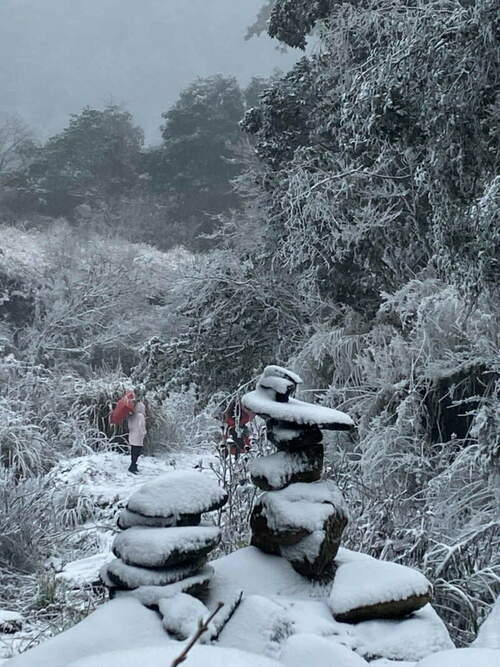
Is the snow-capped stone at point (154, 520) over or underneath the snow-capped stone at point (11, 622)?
over

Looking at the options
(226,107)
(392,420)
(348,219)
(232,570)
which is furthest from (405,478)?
(226,107)

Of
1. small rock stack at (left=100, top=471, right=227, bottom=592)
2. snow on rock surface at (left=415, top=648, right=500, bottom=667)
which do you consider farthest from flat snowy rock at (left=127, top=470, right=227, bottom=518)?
snow on rock surface at (left=415, top=648, right=500, bottom=667)

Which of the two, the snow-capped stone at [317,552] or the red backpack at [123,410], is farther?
the red backpack at [123,410]

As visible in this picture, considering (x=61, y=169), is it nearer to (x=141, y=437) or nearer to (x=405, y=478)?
(x=141, y=437)

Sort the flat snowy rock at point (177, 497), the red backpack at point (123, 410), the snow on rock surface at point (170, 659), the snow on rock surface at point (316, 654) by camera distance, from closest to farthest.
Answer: the snow on rock surface at point (170, 659)
the snow on rock surface at point (316, 654)
the flat snowy rock at point (177, 497)
the red backpack at point (123, 410)

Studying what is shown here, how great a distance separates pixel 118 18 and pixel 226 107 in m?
23.8

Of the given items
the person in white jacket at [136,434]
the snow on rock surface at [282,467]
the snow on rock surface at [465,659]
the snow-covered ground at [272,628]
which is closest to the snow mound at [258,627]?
the snow-covered ground at [272,628]

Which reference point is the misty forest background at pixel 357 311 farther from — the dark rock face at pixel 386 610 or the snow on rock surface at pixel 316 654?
the snow on rock surface at pixel 316 654

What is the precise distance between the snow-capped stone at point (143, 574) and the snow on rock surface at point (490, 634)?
1027 mm

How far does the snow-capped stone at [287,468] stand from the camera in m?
2.70

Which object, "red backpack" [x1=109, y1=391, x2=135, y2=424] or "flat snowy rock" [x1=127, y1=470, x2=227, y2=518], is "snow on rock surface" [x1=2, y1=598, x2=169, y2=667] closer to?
"flat snowy rock" [x1=127, y1=470, x2=227, y2=518]

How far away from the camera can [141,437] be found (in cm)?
787

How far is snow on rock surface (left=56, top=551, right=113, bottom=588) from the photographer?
4.36 meters

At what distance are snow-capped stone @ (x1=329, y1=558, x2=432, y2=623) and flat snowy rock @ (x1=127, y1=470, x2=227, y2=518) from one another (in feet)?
1.88
